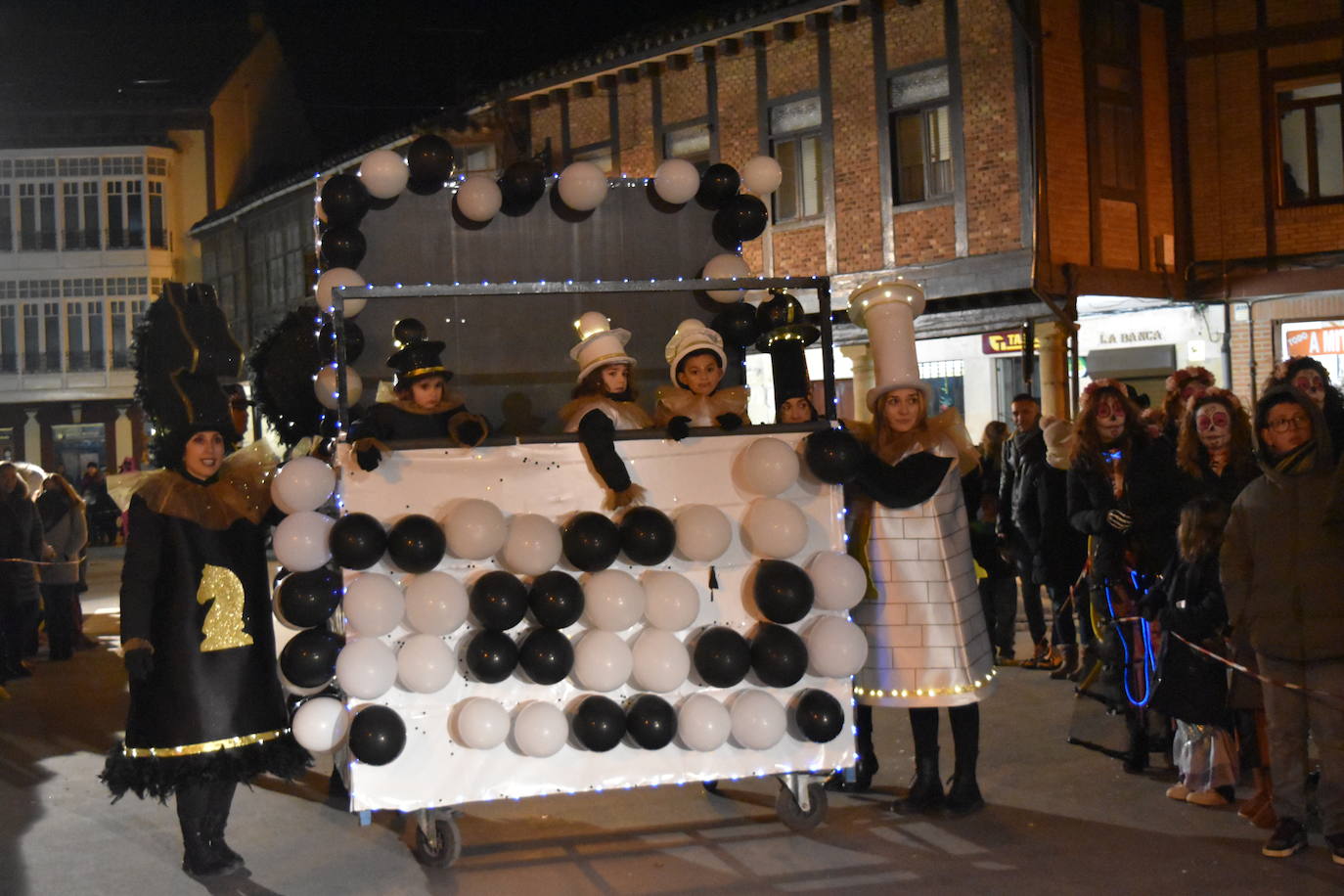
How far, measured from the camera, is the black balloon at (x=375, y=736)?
5.04 m

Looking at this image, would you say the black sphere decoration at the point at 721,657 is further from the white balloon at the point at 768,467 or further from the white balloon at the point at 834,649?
the white balloon at the point at 768,467

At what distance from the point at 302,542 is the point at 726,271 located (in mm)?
2983

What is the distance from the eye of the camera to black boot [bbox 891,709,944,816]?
5953mm

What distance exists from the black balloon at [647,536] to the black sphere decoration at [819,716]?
853 mm

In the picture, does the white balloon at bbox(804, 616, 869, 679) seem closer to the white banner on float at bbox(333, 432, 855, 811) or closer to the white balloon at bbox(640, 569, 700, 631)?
the white banner on float at bbox(333, 432, 855, 811)

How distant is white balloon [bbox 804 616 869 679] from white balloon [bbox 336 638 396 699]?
1649mm

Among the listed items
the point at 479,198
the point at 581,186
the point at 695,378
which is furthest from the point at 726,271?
the point at 479,198

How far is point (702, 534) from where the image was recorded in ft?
17.3

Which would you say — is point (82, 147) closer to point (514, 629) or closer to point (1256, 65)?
point (1256, 65)

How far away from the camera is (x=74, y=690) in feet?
35.3

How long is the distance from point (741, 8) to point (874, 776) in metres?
14.6

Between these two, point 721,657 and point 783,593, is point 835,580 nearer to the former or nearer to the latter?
point 783,593

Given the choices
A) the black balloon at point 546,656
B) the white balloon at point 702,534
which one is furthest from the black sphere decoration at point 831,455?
the black balloon at point 546,656

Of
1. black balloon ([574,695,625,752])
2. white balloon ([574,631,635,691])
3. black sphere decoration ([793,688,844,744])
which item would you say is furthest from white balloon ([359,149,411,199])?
black sphere decoration ([793,688,844,744])
